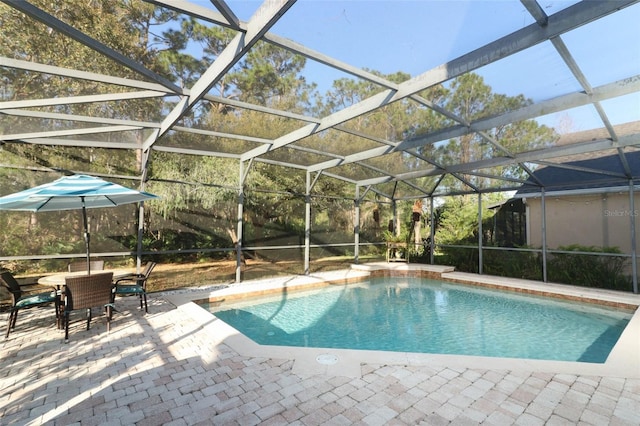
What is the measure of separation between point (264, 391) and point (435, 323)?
4439 millimetres

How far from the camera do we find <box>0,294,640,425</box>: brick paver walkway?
2424 millimetres

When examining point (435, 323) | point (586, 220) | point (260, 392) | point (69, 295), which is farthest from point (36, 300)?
point (586, 220)

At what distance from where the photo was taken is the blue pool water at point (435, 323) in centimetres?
493

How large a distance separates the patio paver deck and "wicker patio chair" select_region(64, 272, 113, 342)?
0.48 metres

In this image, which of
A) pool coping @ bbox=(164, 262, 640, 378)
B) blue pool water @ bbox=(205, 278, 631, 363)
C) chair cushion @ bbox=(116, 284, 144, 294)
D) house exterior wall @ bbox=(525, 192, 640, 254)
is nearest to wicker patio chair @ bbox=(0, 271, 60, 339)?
chair cushion @ bbox=(116, 284, 144, 294)

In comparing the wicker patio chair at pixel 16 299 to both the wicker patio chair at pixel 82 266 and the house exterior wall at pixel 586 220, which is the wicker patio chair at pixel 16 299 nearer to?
the wicker patio chair at pixel 82 266

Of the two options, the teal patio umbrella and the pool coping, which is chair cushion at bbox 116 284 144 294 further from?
the teal patio umbrella


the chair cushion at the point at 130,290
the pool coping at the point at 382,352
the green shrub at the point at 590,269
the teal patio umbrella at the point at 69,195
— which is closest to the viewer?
the pool coping at the point at 382,352

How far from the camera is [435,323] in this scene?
610 cm

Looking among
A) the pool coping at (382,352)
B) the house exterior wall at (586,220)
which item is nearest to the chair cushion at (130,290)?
the pool coping at (382,352)

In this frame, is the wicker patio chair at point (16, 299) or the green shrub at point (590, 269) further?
the green shrub at point (590, 269)

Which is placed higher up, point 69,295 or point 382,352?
point 69,295

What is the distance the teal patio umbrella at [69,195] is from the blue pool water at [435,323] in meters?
3.03

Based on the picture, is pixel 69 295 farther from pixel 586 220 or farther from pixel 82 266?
pixel 586 220
